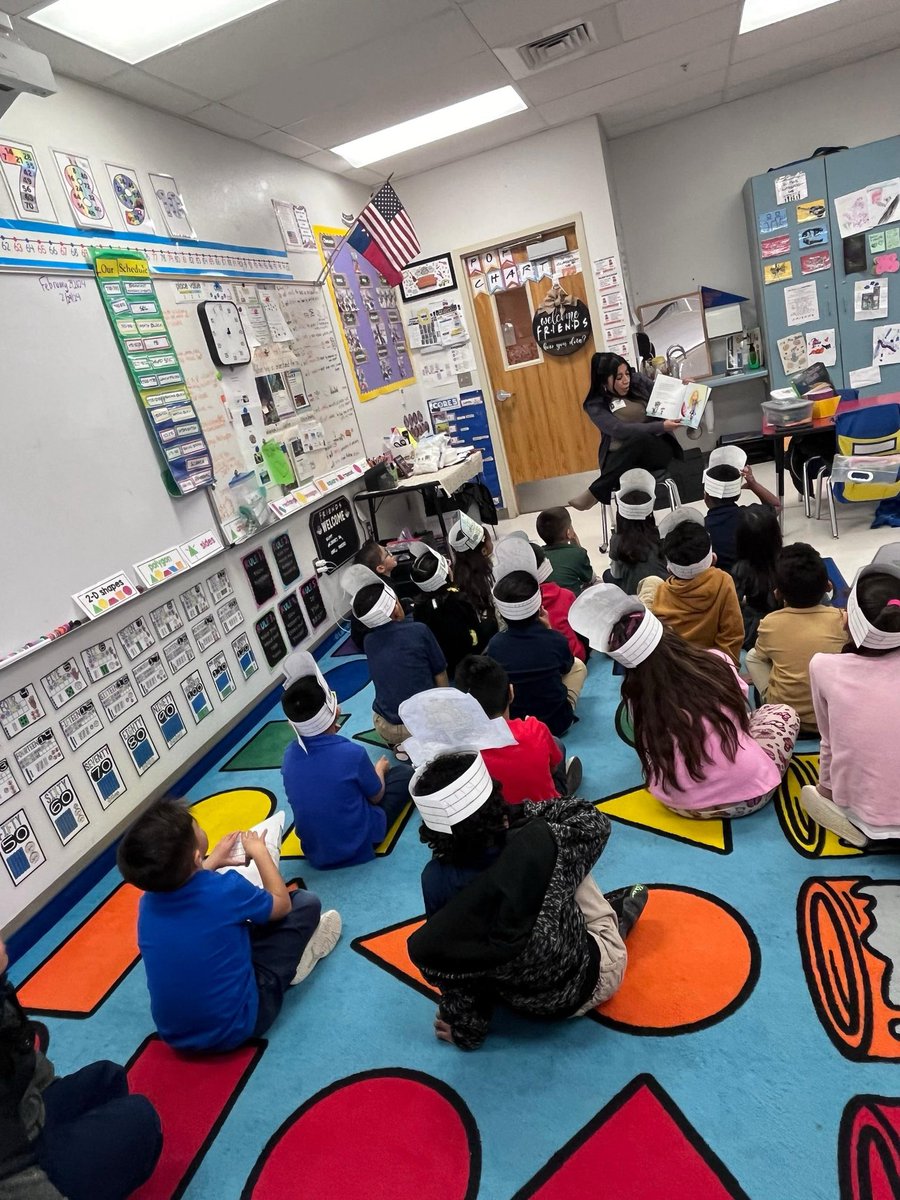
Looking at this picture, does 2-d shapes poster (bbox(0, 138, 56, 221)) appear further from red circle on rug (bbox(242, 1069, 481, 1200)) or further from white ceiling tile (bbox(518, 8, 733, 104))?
red circle on rug (bbox(242, 1069, 481, 1200))

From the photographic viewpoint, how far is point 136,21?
2.66 meters

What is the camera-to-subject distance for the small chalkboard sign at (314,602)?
425 centimetres

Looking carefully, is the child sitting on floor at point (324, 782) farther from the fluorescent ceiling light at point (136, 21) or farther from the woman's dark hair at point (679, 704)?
the fluorescent ceiling light at point (136, 21)

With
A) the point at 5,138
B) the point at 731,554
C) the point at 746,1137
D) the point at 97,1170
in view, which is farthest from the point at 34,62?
the point at 731,554

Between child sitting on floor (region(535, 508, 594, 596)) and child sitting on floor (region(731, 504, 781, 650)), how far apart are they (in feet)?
2.54

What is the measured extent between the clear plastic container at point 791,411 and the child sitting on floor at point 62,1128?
4363 millimetres

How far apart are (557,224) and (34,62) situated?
14.4ft

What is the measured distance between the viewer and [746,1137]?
1284 millimetres

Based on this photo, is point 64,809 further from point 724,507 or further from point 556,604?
point 724,507

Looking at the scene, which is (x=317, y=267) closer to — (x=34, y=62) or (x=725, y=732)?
(x=34, y=62)

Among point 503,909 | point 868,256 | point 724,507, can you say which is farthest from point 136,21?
point 868,256


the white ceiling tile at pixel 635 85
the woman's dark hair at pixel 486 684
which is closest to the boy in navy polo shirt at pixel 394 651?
the woman's dark hair at pixel 486 684

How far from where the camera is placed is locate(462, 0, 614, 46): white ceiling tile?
306 cm

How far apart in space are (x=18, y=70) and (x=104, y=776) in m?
2.21
